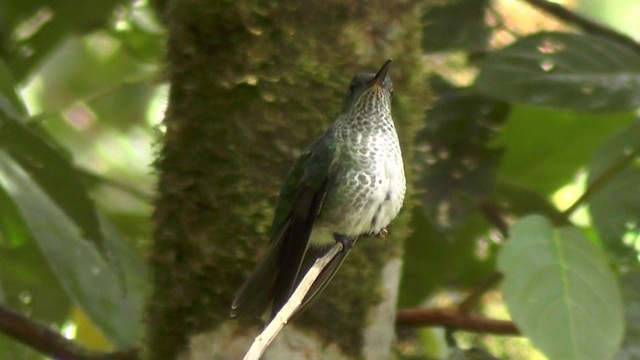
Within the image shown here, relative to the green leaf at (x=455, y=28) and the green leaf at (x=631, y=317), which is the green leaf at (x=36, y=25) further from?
the green leaf at (x=631, y=317)

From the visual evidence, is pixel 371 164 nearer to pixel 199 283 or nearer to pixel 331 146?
pixel 331 146

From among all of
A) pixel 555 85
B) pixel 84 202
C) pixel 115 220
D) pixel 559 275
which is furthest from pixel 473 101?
pixel 84 202

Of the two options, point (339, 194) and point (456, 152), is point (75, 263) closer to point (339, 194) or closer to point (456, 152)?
point (339, 194)

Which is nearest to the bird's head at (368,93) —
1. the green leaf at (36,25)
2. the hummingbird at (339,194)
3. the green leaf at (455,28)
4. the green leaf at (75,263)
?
the hummingbird at (339,194)

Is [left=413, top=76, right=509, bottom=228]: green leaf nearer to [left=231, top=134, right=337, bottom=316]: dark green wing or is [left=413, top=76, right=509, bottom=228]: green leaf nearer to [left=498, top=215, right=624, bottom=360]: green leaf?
[left=498, top=215, right=624, bottom=360]: green leaf

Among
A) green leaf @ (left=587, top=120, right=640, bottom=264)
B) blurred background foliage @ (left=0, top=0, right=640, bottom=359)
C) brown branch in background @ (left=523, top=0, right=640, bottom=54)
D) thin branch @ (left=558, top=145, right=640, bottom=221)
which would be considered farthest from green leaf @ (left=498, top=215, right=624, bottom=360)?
brown branch in background @ (left=523, top=0, right=640, bottom=54)

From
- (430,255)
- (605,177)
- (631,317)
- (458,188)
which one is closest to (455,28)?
(458,188)

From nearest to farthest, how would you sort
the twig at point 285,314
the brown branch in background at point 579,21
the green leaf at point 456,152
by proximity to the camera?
the twig at point 285,314, the green leaf at point 456,152, the brown branch in background at point 579,21
